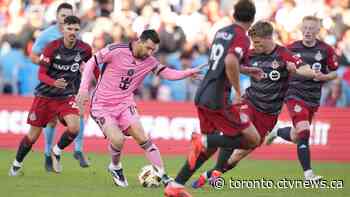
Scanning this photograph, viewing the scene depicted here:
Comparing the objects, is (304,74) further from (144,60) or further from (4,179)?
(4,179)

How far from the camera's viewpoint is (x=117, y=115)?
617 inches

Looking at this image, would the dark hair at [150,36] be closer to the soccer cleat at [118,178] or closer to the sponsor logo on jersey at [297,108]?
the soccer cleat at [118,178]

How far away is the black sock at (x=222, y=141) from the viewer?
1354cm

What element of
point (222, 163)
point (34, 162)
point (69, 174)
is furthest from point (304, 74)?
point (34, 162)

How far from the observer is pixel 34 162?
1986 cm

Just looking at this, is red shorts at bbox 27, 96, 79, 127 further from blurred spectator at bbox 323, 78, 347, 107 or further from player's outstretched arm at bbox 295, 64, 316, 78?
blurred spectator at bbox 323, 78, 347, 107

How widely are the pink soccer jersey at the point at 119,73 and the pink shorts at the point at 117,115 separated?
7 centimetres

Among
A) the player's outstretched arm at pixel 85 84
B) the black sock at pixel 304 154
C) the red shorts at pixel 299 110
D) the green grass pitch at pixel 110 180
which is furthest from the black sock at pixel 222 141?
the red shorts at pixel 299 110

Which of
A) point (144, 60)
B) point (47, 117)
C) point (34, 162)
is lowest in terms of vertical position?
point (34, 162)

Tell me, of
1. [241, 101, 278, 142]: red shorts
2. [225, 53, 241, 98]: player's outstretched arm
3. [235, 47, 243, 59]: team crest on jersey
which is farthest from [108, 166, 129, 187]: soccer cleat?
[235, 47, 243, 59]: team crest on jersey

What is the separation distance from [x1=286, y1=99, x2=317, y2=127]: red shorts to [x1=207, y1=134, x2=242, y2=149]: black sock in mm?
3850

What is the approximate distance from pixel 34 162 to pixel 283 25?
963cm

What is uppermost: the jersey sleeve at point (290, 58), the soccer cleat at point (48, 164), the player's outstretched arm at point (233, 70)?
the player's outstretched arm at point (233, 70)

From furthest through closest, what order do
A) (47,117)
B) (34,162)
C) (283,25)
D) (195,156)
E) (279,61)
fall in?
1. (283,25)
2. (34,162)
3. (47,117)
4. (279,61)
5. (195,156)
